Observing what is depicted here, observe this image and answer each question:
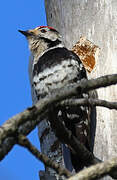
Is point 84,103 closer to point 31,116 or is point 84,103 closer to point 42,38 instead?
point 31,116

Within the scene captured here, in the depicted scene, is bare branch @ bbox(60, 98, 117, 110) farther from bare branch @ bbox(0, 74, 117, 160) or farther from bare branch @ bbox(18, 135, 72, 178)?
bare branch @ bbox(18, 135, 72, 178)

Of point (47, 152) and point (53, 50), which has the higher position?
point (53, 50)

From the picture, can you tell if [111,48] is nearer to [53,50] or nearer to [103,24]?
[103,24]

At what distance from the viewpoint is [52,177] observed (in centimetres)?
302

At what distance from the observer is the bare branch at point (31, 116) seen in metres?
1.34

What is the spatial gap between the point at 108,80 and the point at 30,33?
7.26 feet

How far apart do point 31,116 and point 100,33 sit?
1.73m

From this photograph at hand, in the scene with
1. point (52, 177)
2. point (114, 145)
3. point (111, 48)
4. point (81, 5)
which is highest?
point (81, 5)

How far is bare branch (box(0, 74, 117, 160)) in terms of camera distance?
4.41 ft

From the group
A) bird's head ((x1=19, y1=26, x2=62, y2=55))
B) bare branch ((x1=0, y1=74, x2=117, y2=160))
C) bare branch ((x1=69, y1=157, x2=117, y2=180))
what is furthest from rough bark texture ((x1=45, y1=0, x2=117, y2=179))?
bare branch ((x1=69, y1=157, x2=117, y2=180))

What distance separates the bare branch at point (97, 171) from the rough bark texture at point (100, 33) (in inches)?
44.7

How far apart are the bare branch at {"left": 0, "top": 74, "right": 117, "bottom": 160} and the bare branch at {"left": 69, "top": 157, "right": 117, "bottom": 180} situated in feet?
0.87

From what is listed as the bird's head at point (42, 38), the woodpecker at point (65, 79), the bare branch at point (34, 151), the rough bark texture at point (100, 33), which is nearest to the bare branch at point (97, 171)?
the bare branch at point (34, 151)

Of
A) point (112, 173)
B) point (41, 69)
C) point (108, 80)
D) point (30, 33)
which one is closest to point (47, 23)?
point (30, 33)
